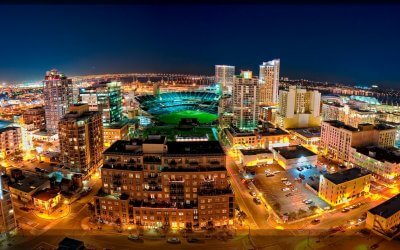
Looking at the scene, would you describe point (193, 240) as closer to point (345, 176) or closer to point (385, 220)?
point (385, 220)

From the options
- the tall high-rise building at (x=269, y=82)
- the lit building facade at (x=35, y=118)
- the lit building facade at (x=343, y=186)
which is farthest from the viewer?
the tall high-rise building at (x=269, y=82)

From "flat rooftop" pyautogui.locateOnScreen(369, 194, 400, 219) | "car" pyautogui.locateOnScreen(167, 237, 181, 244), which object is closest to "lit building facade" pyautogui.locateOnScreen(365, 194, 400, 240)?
"flat rooftop" pyautogui.locateOnScreen(369, 194, 400, 219)

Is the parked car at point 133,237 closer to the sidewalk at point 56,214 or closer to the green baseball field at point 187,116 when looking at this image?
the sidewalk at point 56,214

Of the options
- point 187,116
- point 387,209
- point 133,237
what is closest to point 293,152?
point 387,209

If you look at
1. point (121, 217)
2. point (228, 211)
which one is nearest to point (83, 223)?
point (121, 217)

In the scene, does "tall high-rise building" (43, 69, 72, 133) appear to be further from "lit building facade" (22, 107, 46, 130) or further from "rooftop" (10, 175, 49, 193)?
"rooftop" (10, 175, 49, 193)

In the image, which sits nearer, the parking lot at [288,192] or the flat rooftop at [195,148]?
the flat rooftop at [195,148]

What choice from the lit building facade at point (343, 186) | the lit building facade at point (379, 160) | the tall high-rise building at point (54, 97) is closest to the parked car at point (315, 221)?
the lit building facade at point (343, 186)
